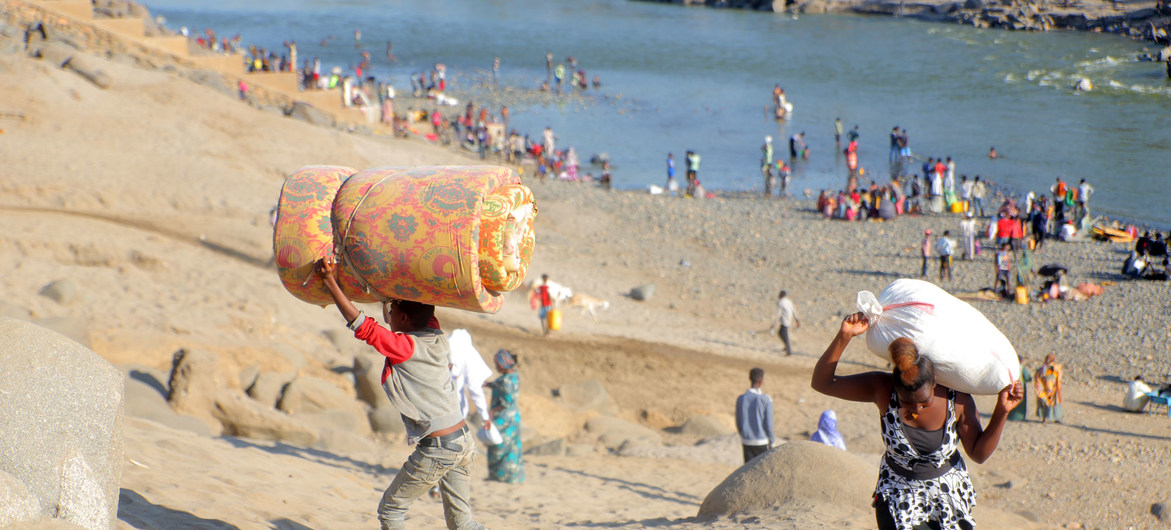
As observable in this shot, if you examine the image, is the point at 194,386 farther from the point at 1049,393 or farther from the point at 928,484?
the point at 1049,393

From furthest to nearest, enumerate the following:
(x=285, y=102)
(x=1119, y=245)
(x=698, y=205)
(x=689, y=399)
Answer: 1. (x=285, y=102)
2. (x=698, y=205)
3. (x=1119, y=245)
4. (x=689, y=399)

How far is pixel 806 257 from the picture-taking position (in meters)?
22.6

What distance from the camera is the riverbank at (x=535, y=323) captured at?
767cm

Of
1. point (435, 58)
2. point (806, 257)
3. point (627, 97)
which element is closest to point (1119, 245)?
point (806, 257)

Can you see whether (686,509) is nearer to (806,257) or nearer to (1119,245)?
(806,257)

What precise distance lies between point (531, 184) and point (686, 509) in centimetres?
2042

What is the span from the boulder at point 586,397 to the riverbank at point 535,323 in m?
0.31

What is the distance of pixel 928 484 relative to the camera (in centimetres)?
420

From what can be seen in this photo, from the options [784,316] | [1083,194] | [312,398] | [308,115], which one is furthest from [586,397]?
[308,115]

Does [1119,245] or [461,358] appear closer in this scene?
[461,358]

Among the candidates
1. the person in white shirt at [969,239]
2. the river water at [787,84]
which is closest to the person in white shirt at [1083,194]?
the river water at [787,84]

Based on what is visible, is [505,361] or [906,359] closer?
[906,359]

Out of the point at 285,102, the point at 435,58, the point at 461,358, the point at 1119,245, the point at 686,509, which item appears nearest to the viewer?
the point at 461,358

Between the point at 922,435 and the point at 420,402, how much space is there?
2510mm
